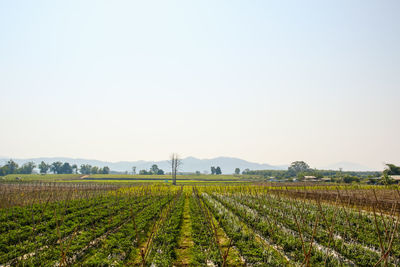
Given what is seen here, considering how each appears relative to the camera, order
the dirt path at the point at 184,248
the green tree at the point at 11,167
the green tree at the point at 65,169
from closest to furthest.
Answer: the dirt path at the point at 184,248 < the green tree at the point at 11,167 < the green tree at the point at 65,169

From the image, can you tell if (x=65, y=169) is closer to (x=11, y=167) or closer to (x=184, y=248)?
(x=11, y=167)

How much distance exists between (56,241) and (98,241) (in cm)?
184

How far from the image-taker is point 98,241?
1034 cm

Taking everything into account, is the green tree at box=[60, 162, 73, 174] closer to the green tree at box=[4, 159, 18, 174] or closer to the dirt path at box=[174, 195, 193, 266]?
the green tree at box=[4, 159, 18, 174]

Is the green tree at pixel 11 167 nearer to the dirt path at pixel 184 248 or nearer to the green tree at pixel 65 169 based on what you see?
the green tree at pixel 65 169

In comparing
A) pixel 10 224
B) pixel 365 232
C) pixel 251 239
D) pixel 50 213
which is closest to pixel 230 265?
pixel 251 239

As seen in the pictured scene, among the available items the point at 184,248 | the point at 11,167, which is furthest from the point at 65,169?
the point at 184,248

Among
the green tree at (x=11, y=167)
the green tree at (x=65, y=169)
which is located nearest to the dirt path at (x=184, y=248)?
the green tree at (x=11, y=167)

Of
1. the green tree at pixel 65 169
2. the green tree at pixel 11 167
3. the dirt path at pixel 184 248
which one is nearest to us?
the dirt path at pixel 184 248

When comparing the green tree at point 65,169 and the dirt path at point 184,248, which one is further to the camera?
the green tree at point 65,169

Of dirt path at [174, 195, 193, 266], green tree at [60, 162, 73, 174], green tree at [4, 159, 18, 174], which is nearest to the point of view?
dirt path at [174, 195, 193, 266]

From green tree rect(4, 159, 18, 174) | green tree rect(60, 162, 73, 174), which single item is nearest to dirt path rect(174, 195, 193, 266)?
green tree rect(4, 159, 18, 174)

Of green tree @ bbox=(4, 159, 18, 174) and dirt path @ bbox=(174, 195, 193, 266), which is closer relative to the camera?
dirt path @ bbox=(174, 195, 193, 266)

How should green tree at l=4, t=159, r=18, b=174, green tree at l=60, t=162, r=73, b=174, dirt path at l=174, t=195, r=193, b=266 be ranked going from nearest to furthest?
dirt path at l=174, t=195, r=193, b=266 → green tree at l=4, t=159, r=18, b=174 → green tree at l=60, t=162, r=73, b=174
